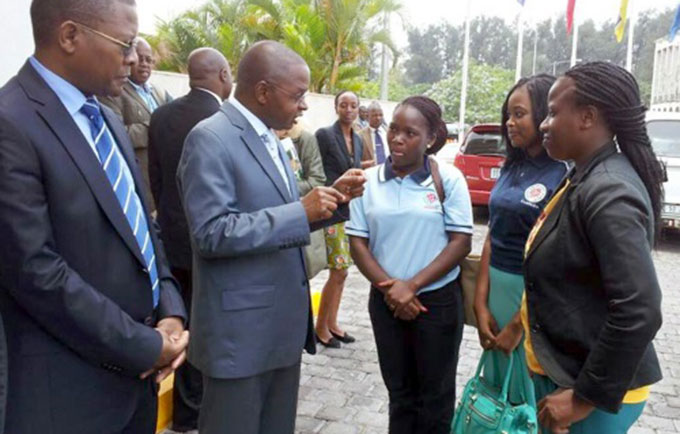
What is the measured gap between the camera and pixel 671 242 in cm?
991

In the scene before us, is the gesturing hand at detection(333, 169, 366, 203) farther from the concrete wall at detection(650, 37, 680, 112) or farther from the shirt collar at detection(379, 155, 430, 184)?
the concrete wall at detection(650, 37, 680, 112)

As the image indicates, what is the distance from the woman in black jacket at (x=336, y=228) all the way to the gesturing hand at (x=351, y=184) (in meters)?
2.23

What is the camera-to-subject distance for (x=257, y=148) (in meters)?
2.23

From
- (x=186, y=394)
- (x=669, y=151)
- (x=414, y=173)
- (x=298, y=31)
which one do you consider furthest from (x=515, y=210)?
(x=298, y=31)

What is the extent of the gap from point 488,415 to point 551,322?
610 millimetres

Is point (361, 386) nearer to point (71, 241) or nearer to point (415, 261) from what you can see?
point (415, 261)

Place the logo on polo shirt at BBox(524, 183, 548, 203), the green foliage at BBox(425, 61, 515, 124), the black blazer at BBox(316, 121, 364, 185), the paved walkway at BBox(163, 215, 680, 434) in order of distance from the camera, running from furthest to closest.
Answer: the green foliage at BBox(425, 61, 515, 124) → the black blazer at BBox(316, 121, 364, 185) → the paved walkway at BBox(163, 215, 680, 434) → the logo on polo shirt at BBox(524, 183, 548, 203)

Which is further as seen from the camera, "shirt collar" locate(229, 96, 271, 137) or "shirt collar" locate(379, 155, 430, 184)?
"shirt collar" locate(379, 155, 430, 184)

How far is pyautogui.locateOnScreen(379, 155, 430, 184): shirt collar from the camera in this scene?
2.98m

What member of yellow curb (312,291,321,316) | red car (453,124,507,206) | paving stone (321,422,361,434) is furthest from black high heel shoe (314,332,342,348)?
red car (453,124,507,206)

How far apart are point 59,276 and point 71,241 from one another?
0.12 metres

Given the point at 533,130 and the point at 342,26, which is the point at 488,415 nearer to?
the point at 533,130

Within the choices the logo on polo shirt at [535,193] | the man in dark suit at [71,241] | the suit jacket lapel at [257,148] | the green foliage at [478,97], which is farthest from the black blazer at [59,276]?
the green foliage at [478,97]

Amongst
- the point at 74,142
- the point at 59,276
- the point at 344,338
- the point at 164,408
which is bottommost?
the point at 344,338
